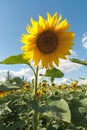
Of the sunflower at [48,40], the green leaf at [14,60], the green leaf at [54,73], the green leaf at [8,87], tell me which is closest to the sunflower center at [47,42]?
the sunflower at [48,40]

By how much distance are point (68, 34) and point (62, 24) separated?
4.4 inches

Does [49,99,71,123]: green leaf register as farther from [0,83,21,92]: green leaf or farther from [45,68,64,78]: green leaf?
[45,68,64,78]: green leaf

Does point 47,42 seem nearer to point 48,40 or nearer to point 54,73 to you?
point 48,40

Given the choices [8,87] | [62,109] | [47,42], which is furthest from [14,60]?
[62,109]

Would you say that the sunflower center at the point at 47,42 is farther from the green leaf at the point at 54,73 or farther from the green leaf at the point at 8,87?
the green leaf at the point at 8,87

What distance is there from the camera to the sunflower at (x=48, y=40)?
284cm

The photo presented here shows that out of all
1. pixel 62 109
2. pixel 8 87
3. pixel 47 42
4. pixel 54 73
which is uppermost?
pixel 47 42

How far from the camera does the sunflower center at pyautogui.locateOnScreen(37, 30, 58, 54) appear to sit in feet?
9.63

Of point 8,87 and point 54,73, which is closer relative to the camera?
point 8,87

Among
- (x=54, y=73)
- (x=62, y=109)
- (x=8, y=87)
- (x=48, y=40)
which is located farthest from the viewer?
(x=48, y=40)

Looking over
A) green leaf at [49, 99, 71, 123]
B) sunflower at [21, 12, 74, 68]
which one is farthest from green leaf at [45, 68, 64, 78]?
green leaf at [49, 99, 71, 123]

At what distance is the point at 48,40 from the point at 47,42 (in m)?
0.02

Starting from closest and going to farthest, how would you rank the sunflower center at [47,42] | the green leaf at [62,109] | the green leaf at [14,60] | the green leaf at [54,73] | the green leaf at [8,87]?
the green leaf at [62,109]
the green leaf at [8,87]
the green leaf at [14,60]
the green leaf at [54,73]
the sunflower center at [47,42]

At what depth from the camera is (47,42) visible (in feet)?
9.77
